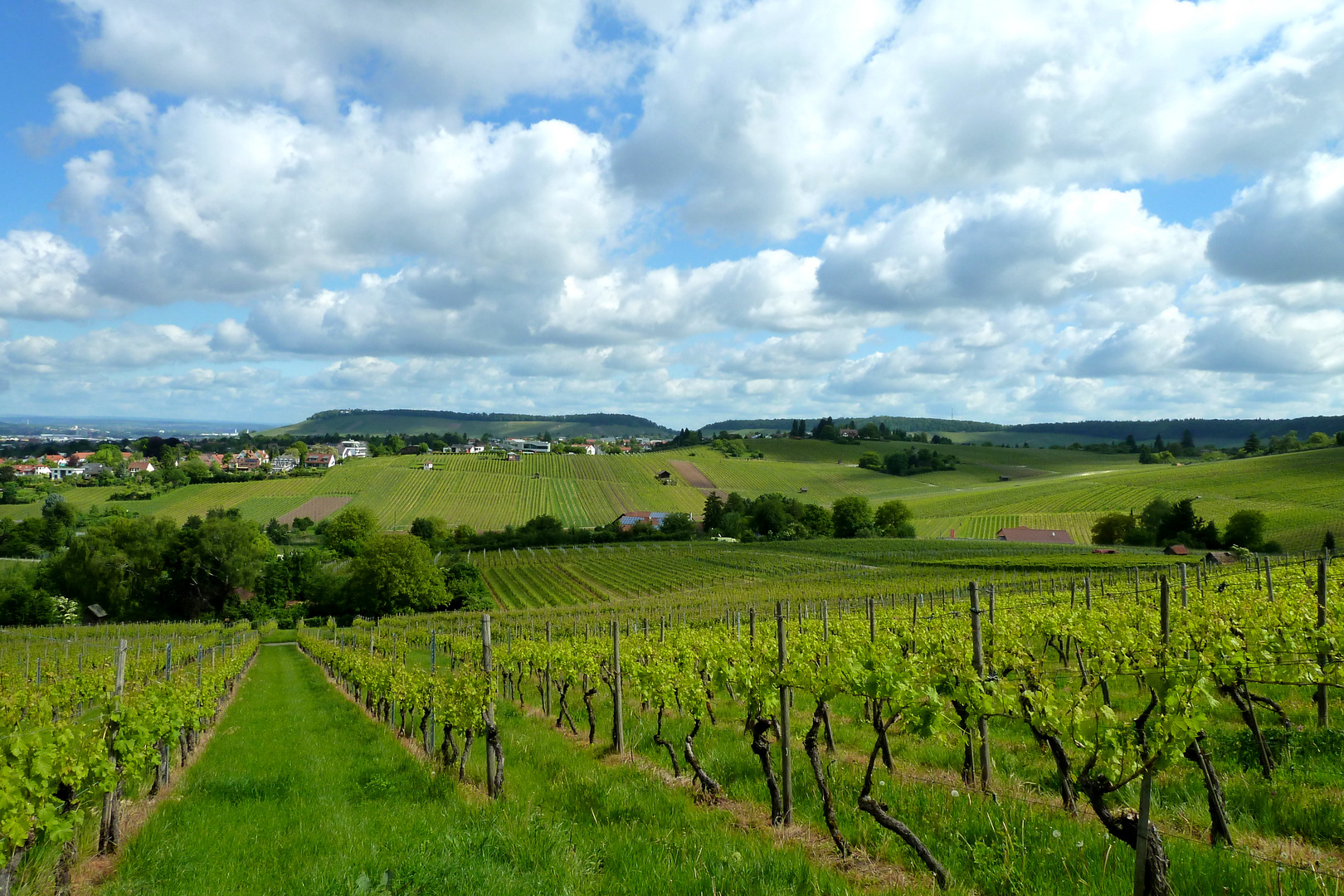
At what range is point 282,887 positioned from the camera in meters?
5.91

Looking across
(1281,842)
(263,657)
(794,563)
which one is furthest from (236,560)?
(1281,842)

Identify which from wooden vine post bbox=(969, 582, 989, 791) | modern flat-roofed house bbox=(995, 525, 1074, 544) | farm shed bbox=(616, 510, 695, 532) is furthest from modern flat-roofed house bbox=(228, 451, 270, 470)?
wooden vine post bbox=(969, 582, 989, 791)

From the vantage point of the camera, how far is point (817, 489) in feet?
375

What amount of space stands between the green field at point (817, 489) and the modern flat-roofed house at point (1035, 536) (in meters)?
1.83

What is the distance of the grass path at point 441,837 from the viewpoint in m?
5.74

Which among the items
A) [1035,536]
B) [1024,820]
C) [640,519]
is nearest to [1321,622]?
[1024,820]

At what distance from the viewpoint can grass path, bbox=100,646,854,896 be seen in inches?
226

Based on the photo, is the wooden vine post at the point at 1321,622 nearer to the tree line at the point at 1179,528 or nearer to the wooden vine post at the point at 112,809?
the wooden vine post at the point at 112,809

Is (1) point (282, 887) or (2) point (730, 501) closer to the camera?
(1) point (282, 887)

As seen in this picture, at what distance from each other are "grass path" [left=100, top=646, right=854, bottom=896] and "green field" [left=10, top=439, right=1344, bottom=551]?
7102 centimetres

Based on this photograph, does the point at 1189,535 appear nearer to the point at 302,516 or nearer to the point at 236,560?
the point at 236,560

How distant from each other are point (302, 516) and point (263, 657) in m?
61.8

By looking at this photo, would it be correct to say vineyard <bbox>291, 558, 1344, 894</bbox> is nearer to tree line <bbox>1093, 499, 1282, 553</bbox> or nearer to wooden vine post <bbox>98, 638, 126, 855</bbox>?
wooden vine post <bbox>98, 638, 126, 855</bbox>

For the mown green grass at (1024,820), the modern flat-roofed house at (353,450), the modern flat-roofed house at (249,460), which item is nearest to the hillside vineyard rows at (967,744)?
the mown green grass at (1024,820)
